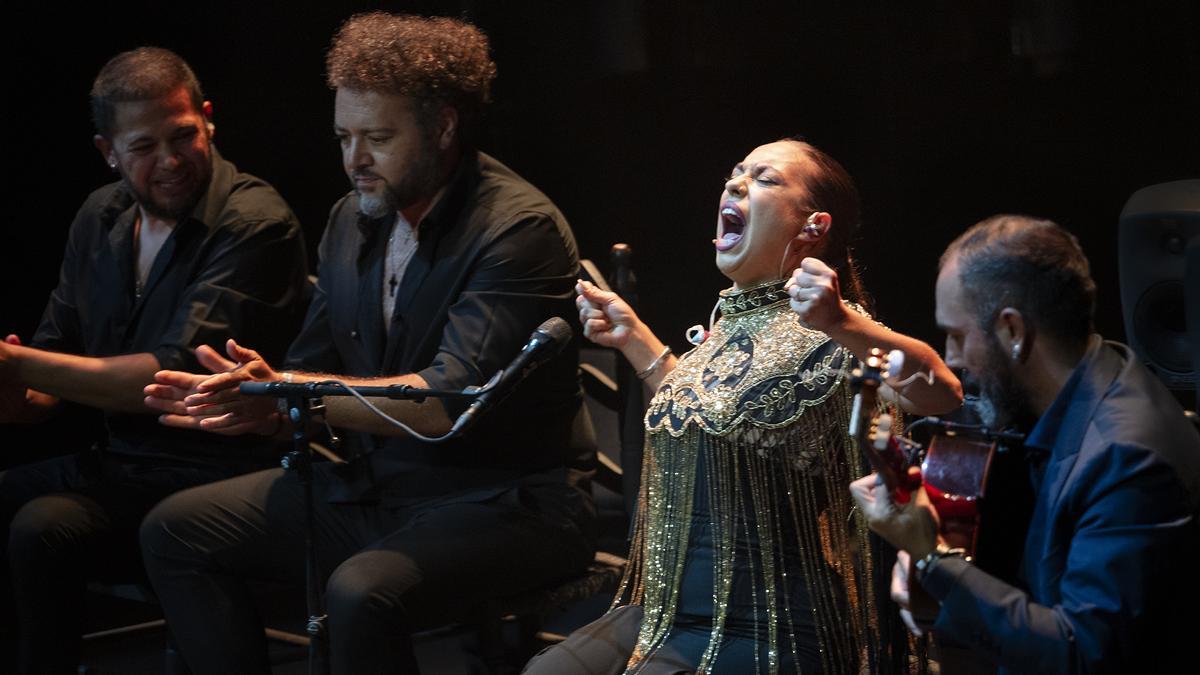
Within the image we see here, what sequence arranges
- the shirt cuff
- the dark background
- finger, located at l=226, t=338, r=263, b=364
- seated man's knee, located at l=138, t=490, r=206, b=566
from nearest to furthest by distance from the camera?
the shirt cuff
finger, located at l=226, t=338, r=263, b=364
seated man's knee, located at l=138, t=490, r=206, b=566
the dark background

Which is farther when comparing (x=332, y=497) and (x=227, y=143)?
(x=227, y=143)

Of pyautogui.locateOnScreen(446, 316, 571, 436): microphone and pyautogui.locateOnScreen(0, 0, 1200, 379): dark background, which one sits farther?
pyautogui.locateOnScreen(0, 0, 1200, 379): dark background

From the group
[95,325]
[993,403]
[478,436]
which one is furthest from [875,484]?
[95,325]

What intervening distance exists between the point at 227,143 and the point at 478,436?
2.11 metres

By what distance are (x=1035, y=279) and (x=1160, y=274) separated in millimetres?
1272

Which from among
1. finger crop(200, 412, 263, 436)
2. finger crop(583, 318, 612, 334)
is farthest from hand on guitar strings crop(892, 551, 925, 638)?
finger crop(200, 412, 263, 436)

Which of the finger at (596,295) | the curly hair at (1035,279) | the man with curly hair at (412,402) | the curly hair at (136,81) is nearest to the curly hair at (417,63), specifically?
the man with curly hair at (412,402)

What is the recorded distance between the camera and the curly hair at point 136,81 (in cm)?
378

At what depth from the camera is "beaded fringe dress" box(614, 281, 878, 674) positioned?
2.54m

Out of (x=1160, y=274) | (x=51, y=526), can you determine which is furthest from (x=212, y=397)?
(x=1160, y=274)

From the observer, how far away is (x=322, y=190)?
5000mm

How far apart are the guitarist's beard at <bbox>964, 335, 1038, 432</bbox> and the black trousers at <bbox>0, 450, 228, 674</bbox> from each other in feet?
7.48

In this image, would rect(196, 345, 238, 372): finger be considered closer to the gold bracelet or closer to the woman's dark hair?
the gold bracelet

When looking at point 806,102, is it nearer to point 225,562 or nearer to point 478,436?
point 478,436
